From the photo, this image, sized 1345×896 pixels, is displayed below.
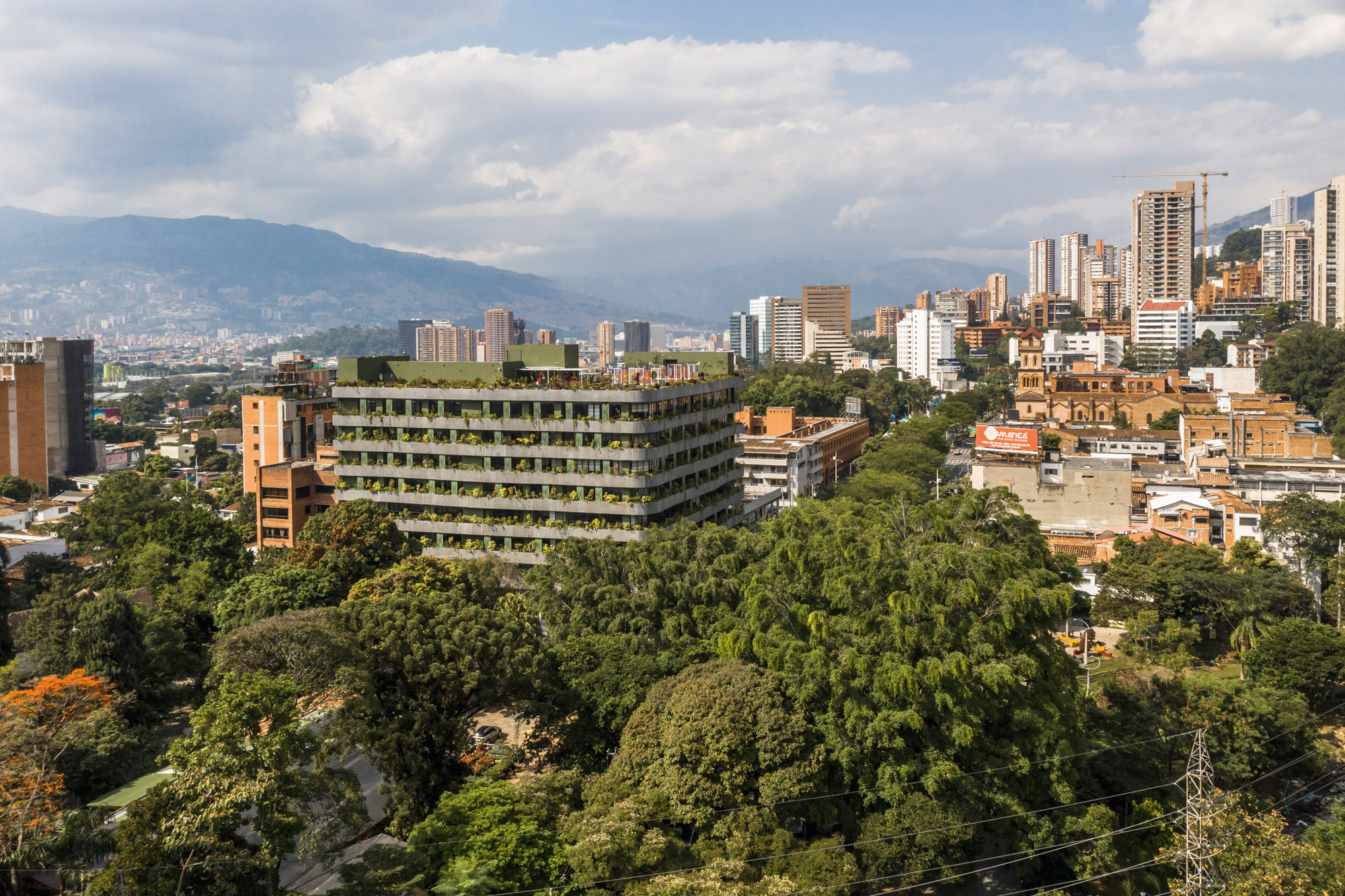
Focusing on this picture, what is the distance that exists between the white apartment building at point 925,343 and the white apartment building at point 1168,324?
30781 millimetres

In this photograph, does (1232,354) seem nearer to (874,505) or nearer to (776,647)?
(874,505)

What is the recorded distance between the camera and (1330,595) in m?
37.1

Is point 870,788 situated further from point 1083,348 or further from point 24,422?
point 1083,348

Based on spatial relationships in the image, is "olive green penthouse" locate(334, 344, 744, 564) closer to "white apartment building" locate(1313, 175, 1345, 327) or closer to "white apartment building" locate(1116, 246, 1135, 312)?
"white apartment building" locate(1313, 175, 1345, 327)

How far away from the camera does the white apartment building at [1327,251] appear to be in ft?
406

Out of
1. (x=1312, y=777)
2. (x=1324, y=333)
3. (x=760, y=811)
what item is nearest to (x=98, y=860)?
(x=760, y=811)

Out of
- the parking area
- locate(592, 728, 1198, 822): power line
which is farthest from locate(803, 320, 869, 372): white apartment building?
locate(592, 728, 1198, 822): power line

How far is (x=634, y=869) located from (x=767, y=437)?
60307 millimetres

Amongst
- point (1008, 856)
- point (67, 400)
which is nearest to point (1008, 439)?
point (1008, 856)

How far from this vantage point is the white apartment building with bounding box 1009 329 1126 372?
132m

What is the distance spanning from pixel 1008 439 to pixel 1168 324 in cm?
8673

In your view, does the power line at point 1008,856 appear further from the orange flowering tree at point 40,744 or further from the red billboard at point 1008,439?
the red billboard at point 1008,439

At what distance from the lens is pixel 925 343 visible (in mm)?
160750

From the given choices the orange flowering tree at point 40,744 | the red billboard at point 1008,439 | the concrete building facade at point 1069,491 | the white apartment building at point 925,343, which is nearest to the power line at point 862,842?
the orange flowering tree at point 40,744
